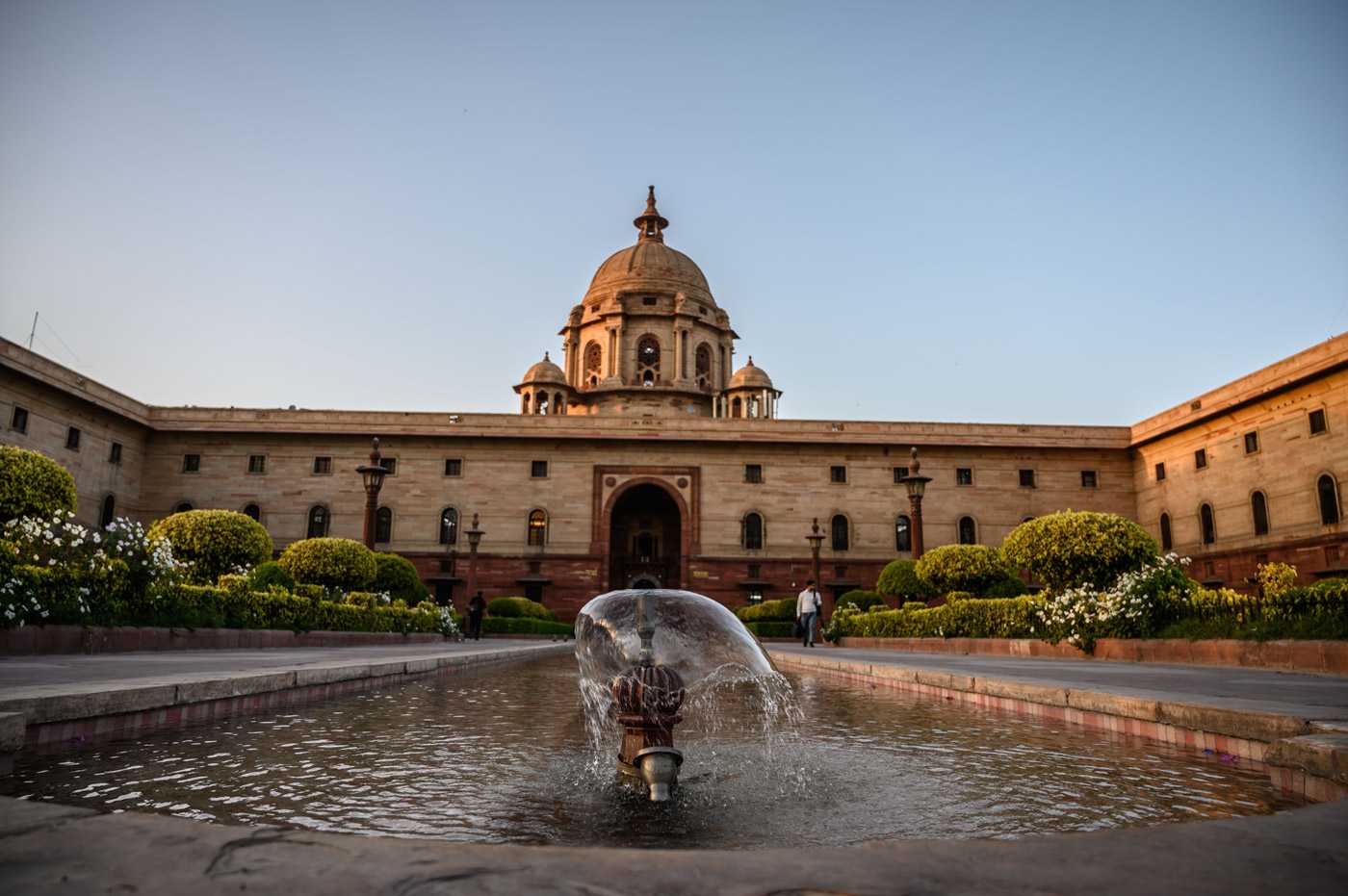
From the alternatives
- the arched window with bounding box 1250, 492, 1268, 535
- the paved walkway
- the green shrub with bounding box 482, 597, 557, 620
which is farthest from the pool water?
the arched window with bounding box 1250, 492, 1268, 535

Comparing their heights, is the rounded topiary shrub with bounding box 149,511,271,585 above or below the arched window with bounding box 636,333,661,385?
below

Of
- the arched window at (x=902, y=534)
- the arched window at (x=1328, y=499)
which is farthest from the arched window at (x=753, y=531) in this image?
the arched window at (x=1328, y=499)

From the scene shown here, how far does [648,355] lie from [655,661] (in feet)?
127

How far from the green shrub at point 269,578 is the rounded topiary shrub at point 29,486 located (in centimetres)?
271

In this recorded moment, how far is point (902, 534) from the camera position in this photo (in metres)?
31.0

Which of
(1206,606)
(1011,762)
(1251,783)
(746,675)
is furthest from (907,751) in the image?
(1206,606)

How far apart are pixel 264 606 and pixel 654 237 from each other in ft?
127

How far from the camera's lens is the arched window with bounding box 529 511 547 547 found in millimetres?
30719

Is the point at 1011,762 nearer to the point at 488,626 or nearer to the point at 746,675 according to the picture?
the point at 746,675

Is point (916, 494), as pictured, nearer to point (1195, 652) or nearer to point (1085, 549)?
point (1085, 549)

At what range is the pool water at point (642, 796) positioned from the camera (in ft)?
7.22

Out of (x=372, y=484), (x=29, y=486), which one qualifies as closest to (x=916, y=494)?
(x=372, y=484)

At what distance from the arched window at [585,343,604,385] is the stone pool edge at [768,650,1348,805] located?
35682mm

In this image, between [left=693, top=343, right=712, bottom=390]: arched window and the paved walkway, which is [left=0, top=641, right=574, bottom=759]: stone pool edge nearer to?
the paved walkway
